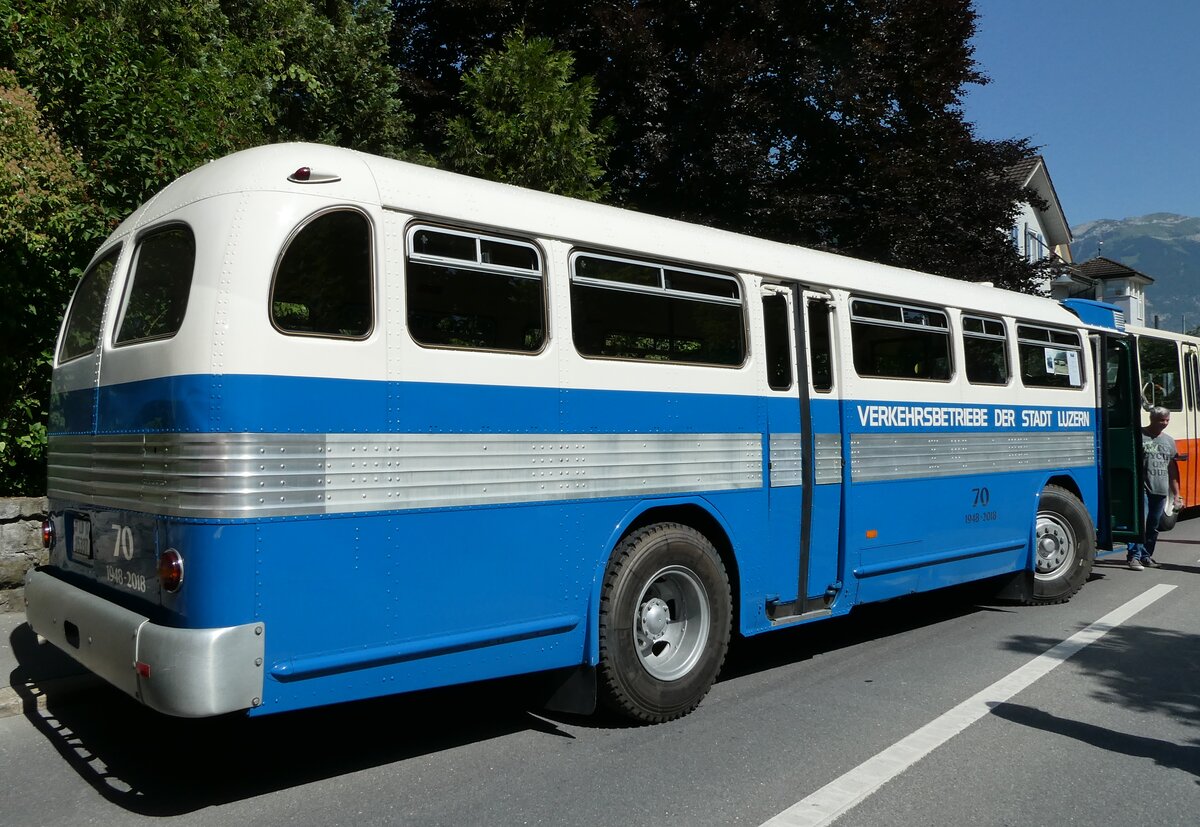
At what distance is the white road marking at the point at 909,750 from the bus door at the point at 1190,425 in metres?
9.56

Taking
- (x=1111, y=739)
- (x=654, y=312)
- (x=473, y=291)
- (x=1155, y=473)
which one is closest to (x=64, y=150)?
(x=473, y=291)

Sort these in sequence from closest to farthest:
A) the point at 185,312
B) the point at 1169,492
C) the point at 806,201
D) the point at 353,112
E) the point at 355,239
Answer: the point at 185,312, the point at 355,239, the point at 1169,492, the point at 353,112, the point at 806,201

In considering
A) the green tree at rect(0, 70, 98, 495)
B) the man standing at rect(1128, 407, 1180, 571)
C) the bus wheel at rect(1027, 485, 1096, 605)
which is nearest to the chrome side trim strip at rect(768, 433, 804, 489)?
the bus wheel at rect(1027, 485, 1096, 605)

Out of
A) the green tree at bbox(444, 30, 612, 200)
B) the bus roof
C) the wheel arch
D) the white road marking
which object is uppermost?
the green tree at bbox(444, 30, 612, 200)

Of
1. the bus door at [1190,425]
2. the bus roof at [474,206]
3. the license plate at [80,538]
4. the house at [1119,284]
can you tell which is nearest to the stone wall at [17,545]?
the license plate at [80,538]

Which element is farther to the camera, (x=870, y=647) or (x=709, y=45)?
(x=709, y=45)

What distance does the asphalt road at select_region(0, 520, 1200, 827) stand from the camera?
429cm

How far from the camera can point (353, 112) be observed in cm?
1522

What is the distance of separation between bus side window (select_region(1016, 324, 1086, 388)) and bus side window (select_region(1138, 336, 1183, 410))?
6.00 m

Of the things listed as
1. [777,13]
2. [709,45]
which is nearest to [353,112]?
[709,45]

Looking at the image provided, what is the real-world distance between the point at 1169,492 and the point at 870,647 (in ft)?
19.7

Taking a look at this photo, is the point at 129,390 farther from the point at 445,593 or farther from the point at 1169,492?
the point at 1169,492

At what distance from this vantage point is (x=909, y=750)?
5023 mm

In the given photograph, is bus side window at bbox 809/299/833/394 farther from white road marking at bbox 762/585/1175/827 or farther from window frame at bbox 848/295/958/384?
white road marking at bbox 762/585/1175/827
